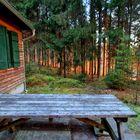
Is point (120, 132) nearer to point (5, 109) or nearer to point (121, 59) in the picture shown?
point (5, 109)

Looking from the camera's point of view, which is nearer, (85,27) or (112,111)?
(112,111)

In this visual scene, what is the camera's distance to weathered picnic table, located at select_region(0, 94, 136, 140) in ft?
8.81

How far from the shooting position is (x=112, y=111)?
282cm

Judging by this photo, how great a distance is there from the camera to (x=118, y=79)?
945 cm

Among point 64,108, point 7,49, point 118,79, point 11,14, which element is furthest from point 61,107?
point 118,79

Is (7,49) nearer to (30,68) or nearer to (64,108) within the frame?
(64,108)

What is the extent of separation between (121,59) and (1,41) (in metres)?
5.43

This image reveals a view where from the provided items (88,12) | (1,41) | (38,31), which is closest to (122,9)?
(88,12)

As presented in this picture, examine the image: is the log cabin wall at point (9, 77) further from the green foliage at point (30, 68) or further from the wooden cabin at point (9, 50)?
the green foliage at point (30, 68)

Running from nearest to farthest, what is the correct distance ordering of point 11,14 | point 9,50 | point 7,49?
point 11,14, point 7,49, point 9,50

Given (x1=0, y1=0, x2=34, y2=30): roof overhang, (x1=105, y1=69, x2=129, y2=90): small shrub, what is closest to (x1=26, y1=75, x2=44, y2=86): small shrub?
(x1=105, y1=69, x2=129, y2=90): small shrub

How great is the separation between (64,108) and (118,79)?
692 centimetres

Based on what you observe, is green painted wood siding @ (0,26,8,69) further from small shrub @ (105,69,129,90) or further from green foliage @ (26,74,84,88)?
small shrub @ (105,69,129,90)

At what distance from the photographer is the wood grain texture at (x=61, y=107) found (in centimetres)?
269
